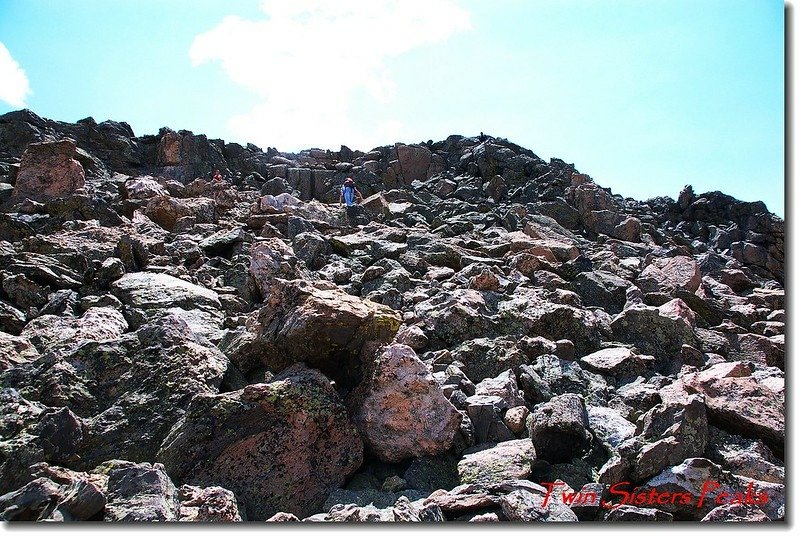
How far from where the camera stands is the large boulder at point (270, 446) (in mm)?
5141

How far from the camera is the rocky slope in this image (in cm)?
475

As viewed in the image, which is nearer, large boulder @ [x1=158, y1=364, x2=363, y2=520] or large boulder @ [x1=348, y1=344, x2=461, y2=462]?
large boulder @ [x1=158, y1=364, x2=363, y2=520]

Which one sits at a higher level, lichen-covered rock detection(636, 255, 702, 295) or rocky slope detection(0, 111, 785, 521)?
lichen-covered rock detection(636, 255, 702, 295)

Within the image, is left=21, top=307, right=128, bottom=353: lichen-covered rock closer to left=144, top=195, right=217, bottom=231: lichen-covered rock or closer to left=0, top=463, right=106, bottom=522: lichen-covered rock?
left=0, top=463, right=106, bottom=522: lichen-covered rock

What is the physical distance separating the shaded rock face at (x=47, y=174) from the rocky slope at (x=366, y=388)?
4.59 metres

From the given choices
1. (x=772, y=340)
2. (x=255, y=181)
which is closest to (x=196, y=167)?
(x=255, y=181)

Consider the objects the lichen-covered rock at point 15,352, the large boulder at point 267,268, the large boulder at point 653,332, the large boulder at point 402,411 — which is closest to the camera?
the large boulder at point 402,411

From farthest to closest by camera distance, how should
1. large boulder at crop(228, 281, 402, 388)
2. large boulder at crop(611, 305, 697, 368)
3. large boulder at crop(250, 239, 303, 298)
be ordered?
large boulder at crop(250, 239, 303, 298), large boulder at crop(611, 305, 697, 368), large boulder at crop(228, 281, 402, 388)

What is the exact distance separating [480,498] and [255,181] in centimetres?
3339

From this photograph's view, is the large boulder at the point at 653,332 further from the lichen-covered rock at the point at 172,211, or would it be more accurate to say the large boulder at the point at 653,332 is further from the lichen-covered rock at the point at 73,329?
the lichen-covered rock at the point at 172,211

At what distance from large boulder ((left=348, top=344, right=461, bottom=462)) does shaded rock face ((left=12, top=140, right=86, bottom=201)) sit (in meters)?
18.5

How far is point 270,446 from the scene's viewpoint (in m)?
5.44

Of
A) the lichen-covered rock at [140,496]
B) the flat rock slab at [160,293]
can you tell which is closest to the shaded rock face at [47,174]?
the flat rock slab at [160,293]

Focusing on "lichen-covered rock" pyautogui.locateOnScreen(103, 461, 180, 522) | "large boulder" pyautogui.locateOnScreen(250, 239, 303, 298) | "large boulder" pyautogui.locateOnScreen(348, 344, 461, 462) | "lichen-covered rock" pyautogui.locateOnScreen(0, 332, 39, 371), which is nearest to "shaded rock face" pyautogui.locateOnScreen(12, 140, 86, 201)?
"large boulder" pyautogui.locateOnScreen(250, 239, 303, 298)
